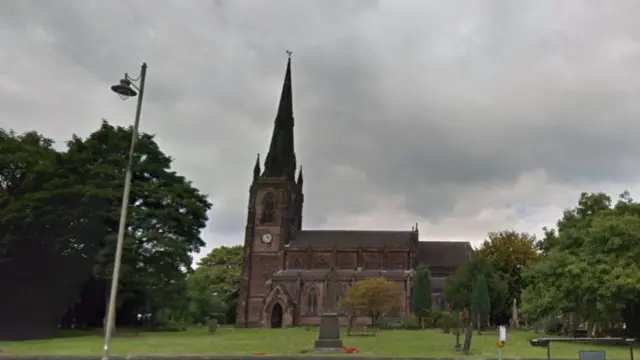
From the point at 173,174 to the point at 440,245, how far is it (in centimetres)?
5361

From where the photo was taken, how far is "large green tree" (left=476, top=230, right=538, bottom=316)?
76625 millimetres

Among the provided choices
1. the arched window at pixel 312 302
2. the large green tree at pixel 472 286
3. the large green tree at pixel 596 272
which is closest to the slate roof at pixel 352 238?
the arched window at pixel 312 302

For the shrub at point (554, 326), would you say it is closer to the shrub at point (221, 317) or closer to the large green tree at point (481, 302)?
the large green tree at point (481, 302)

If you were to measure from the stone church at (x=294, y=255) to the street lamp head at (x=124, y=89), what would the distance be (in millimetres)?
65822

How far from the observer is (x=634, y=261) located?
110 feet

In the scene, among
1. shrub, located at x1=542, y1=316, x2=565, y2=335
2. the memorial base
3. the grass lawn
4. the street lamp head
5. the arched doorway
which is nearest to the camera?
the street lamp head

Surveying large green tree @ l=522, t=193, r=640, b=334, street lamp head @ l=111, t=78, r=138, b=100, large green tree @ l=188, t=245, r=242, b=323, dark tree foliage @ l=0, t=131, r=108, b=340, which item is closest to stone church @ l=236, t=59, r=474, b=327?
large green tree @ l=188, t=245, r=242, b=323

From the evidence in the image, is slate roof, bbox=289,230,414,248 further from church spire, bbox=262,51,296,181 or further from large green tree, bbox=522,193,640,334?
large green tree, bbox=522,193,640,334

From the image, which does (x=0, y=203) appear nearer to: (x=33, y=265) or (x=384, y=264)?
(x=33, y=265)

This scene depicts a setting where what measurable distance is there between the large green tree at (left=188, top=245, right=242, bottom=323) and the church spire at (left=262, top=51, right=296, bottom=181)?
19.5 meters

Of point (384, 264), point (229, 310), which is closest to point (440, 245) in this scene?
point (384, 264)

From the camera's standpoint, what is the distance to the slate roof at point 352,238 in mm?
86000

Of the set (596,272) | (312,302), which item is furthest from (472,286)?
(596,272)

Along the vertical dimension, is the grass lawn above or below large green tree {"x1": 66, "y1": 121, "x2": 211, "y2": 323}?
below
